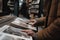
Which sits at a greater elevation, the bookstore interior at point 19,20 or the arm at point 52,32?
the arm at point 52,32

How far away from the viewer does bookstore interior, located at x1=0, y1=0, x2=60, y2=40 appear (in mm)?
1177

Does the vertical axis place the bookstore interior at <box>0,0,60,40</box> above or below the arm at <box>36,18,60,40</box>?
below

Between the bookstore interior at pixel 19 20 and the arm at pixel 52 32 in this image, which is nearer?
the arm at pixel 52 32

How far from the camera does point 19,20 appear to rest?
2.23 m

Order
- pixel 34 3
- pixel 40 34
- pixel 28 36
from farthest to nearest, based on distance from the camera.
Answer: pixel 34 3 → pixel 28 36 → pixel 40 34

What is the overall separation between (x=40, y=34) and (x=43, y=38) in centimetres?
5

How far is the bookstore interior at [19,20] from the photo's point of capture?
118cm

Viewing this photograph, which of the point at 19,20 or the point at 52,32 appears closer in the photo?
the point at 52,32

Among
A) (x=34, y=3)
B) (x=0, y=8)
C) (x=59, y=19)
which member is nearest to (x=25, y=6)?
(x=34, y=3)

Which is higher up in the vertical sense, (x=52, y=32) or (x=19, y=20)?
(x=52, y=32)

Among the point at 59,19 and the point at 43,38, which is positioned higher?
the point at 59,19

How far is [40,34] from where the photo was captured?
1038 millimetres

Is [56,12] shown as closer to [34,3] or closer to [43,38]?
[43,38]

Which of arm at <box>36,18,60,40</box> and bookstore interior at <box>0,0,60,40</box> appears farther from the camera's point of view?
bookstore interior at <box>0,0,60,40</box>
